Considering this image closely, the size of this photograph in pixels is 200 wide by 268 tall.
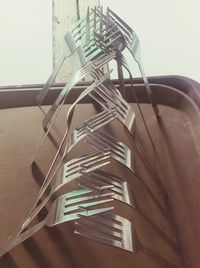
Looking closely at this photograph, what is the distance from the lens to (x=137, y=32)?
1.24 m

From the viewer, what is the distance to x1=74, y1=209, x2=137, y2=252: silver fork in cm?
46

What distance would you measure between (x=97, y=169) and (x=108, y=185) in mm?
21

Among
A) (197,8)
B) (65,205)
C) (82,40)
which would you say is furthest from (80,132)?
(197,8)

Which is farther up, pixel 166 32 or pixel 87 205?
pixel 87 205

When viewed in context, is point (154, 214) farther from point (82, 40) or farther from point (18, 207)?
point (82, 40)

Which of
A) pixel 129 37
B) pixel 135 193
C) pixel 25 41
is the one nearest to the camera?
pixel 135 193

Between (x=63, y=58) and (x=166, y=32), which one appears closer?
(x=63, y=58)

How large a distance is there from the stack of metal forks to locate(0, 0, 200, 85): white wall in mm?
438

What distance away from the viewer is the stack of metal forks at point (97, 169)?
0.48m

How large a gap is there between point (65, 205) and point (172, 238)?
126mm

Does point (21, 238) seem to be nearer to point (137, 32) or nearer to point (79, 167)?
point (79, 167)

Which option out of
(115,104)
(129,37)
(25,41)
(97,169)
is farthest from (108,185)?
(25,41)

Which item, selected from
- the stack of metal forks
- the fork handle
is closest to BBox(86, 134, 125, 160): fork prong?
the stack of metal forks

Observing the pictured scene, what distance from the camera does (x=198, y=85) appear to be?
2.50 feet
